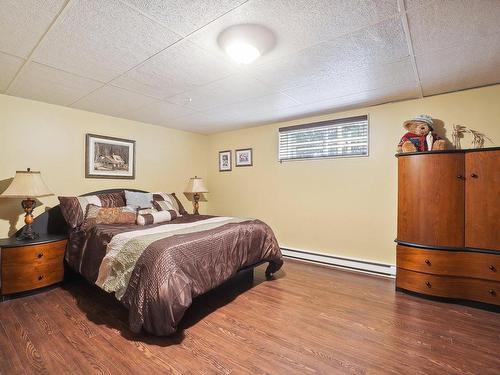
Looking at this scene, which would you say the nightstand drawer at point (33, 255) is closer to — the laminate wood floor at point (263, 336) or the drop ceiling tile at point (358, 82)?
the laminate wood floor at point (263, 336)

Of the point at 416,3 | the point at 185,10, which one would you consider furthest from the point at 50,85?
the point at 416,3

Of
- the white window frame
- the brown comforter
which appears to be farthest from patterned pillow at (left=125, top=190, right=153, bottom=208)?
the white window frame

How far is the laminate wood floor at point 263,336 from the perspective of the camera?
5.42 ft

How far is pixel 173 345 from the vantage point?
1.86 metres

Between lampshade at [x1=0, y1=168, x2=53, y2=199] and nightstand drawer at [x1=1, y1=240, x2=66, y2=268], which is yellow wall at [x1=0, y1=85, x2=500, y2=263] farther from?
nightstand drawer at [x1=1, y1=240, x2=66, y2=268]

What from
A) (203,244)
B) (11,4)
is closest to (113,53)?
(11,4)

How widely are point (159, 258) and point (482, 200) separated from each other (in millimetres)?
2909

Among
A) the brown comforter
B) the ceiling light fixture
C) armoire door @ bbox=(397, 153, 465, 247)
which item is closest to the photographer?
the ceiling light fixture

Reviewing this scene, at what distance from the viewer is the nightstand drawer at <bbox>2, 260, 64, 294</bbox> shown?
99.4 inches

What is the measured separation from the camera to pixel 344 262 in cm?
354

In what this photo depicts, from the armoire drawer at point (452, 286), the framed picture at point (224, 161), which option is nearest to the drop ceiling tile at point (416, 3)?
the armoire drawer at point (452, 286)

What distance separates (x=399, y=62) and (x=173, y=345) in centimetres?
284

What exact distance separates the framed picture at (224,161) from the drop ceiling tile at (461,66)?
312 centimetres

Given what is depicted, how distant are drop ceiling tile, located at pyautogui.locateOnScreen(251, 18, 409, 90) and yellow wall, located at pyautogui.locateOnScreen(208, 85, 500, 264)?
1.25m
